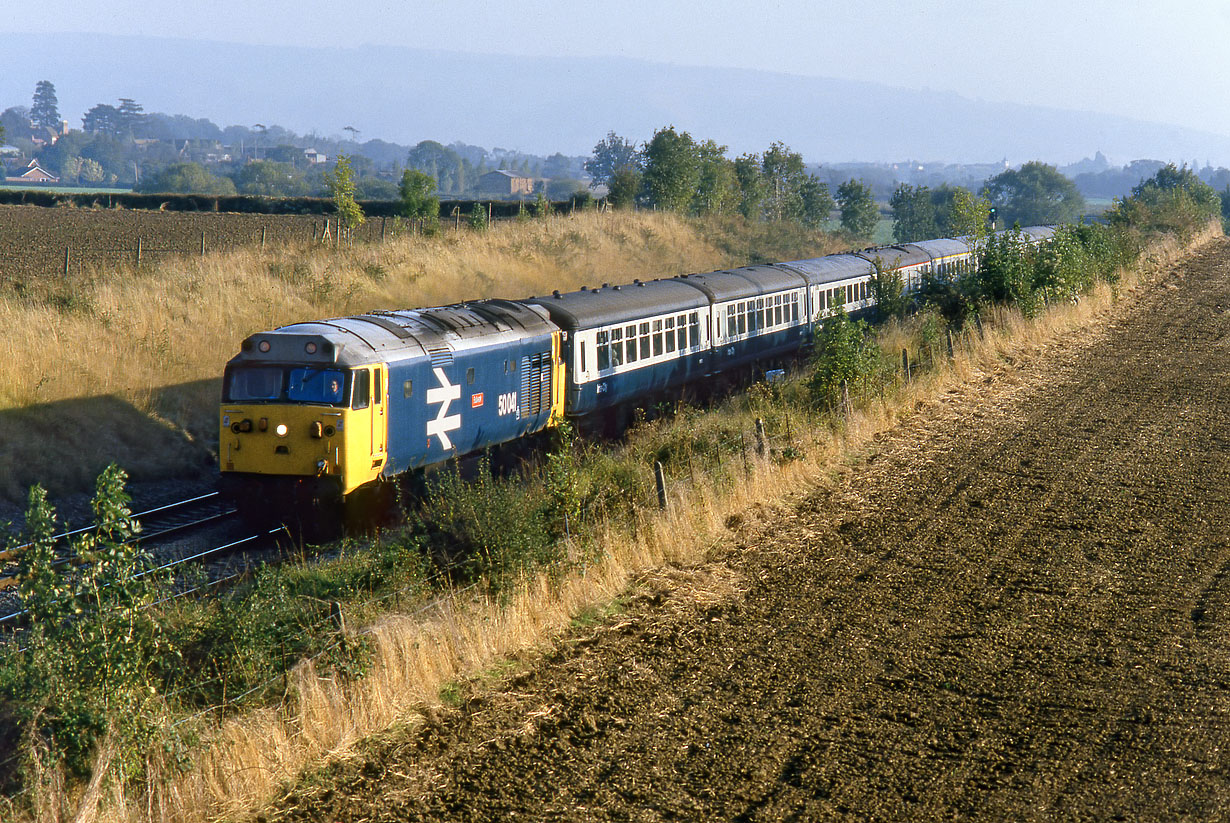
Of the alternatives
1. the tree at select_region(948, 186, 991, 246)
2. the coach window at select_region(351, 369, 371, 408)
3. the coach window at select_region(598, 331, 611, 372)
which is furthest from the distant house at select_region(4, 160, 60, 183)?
the coach window at select_region(351, 369, 371, 408)

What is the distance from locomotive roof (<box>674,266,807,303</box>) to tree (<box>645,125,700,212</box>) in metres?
32.6

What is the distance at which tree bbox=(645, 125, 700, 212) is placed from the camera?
58.9 metres

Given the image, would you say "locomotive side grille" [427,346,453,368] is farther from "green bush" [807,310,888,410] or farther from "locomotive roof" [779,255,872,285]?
"locomotive roof" [779,255,872,285]

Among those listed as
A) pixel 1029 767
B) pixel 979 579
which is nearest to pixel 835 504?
pixel 979 579

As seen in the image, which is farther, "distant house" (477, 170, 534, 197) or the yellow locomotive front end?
"distant house" (477, 170, 534, 197)

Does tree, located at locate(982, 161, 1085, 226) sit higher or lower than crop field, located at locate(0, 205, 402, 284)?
higher

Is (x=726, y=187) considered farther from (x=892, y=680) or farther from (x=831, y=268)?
(x=892, y=680)

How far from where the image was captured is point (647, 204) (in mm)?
62344

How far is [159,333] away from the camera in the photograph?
844 inches

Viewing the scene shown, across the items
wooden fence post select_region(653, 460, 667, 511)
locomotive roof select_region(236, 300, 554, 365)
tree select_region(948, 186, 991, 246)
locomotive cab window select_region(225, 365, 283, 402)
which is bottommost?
wooden fence post select_region(653, 460, 667, 511)

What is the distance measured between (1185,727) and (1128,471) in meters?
8.08

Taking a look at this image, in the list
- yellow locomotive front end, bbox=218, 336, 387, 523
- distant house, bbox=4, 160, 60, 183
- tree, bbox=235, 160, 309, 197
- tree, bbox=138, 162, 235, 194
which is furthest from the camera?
distant house, bbox=4, 160, 60, 183

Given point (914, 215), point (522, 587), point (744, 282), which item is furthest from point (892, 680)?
point (914, 215)

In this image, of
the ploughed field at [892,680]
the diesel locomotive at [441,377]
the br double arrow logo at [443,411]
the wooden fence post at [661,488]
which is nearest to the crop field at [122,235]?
the diesel locomotive at [441,377]
